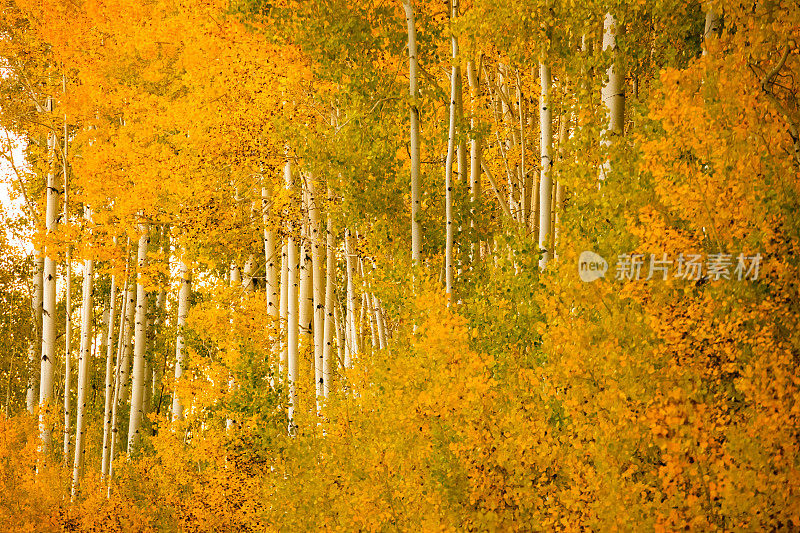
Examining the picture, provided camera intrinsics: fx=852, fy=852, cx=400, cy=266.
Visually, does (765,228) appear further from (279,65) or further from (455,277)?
(279,65)

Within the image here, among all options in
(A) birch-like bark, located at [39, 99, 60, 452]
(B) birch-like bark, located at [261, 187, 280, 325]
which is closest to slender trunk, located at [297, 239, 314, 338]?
(B) birch-like bark, located at [261, 187, 280, 325]

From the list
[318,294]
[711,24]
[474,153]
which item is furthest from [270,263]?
[711,24]

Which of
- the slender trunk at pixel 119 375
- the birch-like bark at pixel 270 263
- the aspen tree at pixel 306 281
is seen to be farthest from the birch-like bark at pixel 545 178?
the slender trunk at pixel 119 375

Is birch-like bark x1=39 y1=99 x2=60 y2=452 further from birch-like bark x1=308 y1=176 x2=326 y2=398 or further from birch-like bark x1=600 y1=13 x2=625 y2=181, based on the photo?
birch-like bark x1=600 y1=13 x2=625 y2=181

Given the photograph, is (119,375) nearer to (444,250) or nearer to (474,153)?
(444,250)

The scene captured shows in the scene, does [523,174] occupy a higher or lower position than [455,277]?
higher

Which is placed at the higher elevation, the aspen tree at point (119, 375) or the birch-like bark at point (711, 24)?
the birch-like bark at point (711, 24)

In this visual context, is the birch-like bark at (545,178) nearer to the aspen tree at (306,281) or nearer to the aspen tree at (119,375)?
the aspen tree at (306,281)

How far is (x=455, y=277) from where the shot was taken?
8289 mm

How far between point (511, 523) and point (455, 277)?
2.76 meters

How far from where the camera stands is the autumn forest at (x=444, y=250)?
5.44m

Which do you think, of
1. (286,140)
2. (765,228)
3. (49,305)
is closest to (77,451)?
(49,305)

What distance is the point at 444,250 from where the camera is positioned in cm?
917

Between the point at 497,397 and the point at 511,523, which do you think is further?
the point at 497,397
